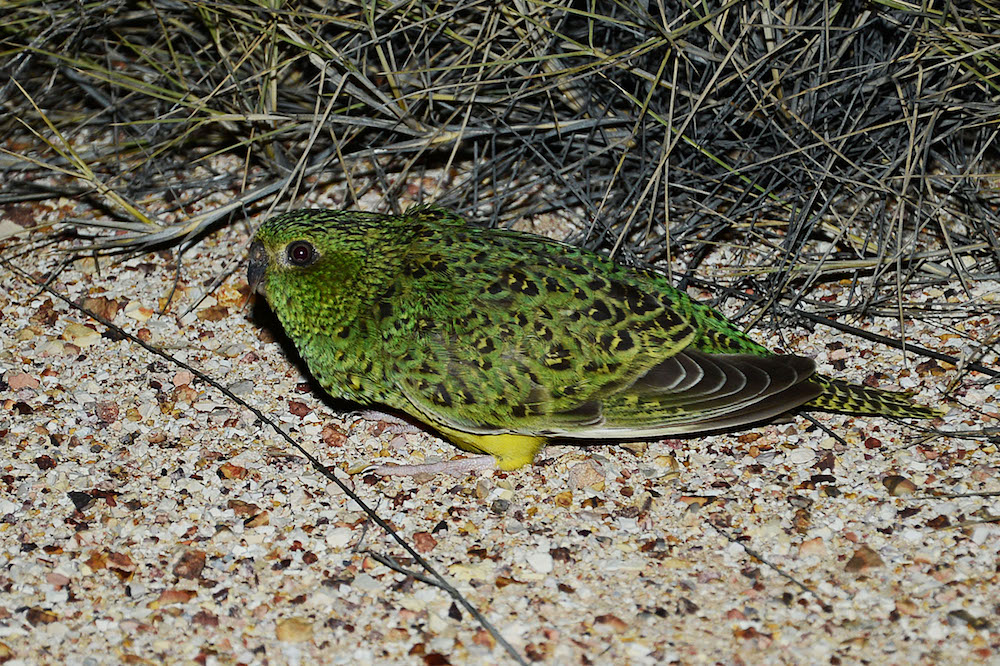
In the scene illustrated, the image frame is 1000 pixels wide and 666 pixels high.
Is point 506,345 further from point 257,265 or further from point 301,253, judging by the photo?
point 257,265

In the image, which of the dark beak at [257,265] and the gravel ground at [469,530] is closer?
the gravel ground at [469,530]

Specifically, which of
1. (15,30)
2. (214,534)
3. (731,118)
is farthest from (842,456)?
(15,30)

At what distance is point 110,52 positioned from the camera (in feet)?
17.8

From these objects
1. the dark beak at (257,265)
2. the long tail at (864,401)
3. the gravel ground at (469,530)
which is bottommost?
the gravel ground at (469,530)

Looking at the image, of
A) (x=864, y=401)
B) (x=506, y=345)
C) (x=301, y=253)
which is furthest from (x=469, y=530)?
(x=864, y=401)

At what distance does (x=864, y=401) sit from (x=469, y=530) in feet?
5.05

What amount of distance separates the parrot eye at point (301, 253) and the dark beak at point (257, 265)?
0.13 m

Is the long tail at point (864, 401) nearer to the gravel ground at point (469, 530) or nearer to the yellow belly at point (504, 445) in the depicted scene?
the gravel ground at point (469, 530)

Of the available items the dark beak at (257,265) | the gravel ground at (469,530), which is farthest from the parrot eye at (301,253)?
the gravel ground at (469,530)

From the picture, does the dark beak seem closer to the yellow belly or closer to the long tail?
the yellow belly

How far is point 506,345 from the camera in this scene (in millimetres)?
3736

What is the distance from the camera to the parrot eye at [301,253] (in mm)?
3918

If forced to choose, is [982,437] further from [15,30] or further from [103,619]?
[15,30]

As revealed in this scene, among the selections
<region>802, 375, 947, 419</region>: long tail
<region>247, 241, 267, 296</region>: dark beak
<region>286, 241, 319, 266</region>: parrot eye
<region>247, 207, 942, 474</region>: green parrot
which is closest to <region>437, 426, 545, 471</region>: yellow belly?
<region>247, 207, 942, 474</region>: green parrot
